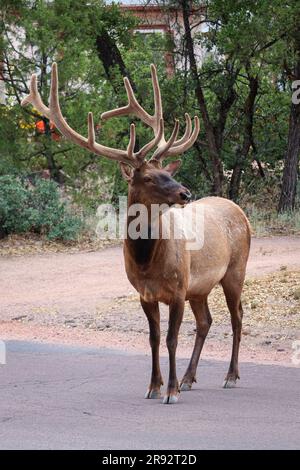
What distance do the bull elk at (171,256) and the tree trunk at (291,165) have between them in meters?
9.35

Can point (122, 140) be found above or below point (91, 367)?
above

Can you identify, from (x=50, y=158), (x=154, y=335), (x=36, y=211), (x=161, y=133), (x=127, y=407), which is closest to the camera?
(x=127, y=407)

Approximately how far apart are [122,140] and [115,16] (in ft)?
8.34

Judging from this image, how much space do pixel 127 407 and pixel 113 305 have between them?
5814 mm

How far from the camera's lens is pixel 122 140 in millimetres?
20344

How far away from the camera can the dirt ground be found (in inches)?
501

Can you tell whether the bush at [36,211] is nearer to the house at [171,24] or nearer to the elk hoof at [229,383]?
the house at [171,24]

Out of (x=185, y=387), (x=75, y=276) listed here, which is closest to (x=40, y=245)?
(x=75, y=276)

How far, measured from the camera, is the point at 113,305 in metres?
14.6

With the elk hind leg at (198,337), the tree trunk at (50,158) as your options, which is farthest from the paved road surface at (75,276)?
the elk hind leg at (198,337)

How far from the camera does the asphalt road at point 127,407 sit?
753 centimetres

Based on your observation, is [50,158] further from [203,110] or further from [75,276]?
[75,276]
